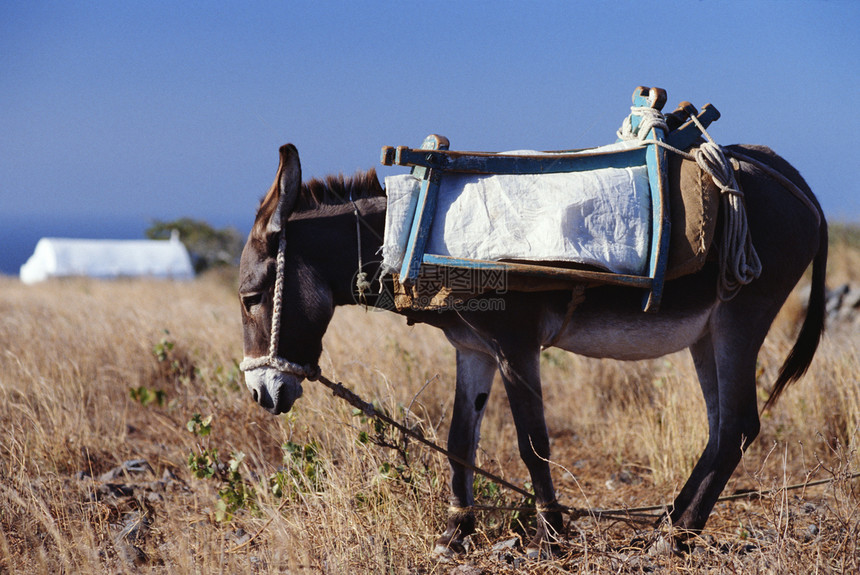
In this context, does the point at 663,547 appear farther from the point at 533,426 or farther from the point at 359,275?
the point at 359,275

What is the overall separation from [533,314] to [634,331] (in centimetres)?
43

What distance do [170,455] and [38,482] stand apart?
108cm

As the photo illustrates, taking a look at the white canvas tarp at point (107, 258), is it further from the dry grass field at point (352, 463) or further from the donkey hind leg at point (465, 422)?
the donkey hind leg at point (465, 422)

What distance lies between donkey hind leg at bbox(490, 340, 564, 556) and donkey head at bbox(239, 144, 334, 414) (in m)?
0.79

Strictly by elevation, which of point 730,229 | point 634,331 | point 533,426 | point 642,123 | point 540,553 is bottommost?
point 540,553

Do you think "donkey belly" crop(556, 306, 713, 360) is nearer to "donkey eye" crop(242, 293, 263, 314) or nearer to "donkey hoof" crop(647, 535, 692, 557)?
"donkey hoof" crop(647, 535, 692, 557)

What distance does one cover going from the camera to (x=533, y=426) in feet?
9.87

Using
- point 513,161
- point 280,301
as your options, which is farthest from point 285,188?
point 513,161

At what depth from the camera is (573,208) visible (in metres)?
2.81

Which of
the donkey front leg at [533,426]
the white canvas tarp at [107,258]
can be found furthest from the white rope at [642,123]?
the white canvas tarp at [107,258]

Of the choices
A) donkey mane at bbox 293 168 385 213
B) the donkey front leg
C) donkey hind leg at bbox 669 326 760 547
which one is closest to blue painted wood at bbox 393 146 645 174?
donkey mane at bbox 293 168 385 213

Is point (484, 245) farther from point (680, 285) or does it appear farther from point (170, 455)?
point (170, 455)

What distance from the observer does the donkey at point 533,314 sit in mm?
2934

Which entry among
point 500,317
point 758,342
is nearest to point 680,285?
point 758,342
